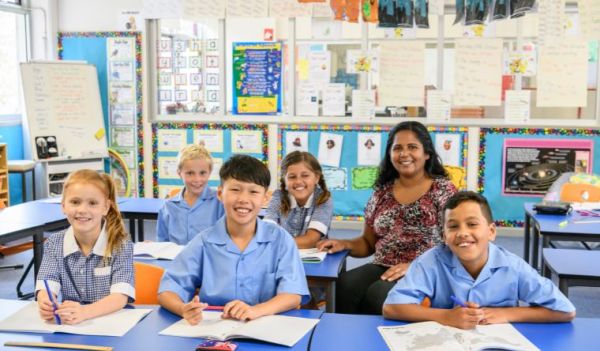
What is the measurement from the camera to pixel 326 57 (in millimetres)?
6273

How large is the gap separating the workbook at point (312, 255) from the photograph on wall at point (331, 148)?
3.40 m

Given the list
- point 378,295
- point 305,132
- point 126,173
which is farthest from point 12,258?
point 378,295

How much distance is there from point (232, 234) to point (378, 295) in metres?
0.85

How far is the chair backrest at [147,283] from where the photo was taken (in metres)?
2.32

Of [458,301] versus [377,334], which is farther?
[458,301]

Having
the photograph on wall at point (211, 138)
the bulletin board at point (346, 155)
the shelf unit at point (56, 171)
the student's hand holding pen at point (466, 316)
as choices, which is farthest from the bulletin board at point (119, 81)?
the student's hand holding pen at point (466, 316)

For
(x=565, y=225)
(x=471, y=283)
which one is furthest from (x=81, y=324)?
(x=565, y=225)

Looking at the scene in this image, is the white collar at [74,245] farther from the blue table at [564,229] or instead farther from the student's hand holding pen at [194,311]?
the blue table at [564,229]

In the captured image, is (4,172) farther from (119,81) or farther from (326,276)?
(326,276)

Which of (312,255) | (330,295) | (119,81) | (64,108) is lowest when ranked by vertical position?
(330,295)

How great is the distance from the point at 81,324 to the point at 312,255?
1219mm

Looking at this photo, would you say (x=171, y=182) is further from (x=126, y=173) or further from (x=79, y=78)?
(x=79, y=78)

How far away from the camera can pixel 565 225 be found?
138 inches

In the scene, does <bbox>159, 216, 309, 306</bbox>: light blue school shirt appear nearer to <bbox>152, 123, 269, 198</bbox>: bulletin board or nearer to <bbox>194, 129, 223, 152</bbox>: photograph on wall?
<bbox>152, 123, 269, 198</bbox>: bulletin board
